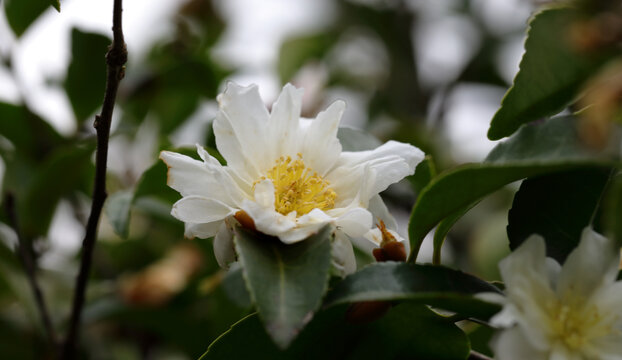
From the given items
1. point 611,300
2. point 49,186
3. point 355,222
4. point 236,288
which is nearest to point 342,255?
point 355,222

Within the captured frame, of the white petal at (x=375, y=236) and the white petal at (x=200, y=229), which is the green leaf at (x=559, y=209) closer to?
the white petal at (x=375, y=236)

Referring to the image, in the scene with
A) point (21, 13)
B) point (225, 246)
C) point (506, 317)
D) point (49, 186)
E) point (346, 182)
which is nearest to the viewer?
point (506, 317)

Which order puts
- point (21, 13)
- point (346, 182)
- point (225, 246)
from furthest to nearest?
point (21, 13) → point (346, 182) → point (225, 246)

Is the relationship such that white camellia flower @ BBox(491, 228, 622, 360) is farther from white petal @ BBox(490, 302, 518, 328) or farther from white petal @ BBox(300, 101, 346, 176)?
white petal @ BBox(300, 101, 346, 176)

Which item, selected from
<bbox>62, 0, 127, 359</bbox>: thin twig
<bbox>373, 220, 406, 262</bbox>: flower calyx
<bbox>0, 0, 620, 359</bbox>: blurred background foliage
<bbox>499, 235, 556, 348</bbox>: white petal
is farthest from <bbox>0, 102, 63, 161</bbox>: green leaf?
<bbox>499, 235, 556, 348</bbox>: white petal

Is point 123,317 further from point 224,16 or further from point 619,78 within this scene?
point 224,16

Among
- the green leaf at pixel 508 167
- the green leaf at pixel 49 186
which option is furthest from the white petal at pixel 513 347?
the green leaf at pixel 49 186

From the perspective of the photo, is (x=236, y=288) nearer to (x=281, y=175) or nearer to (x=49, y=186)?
(x=281, y=175)
